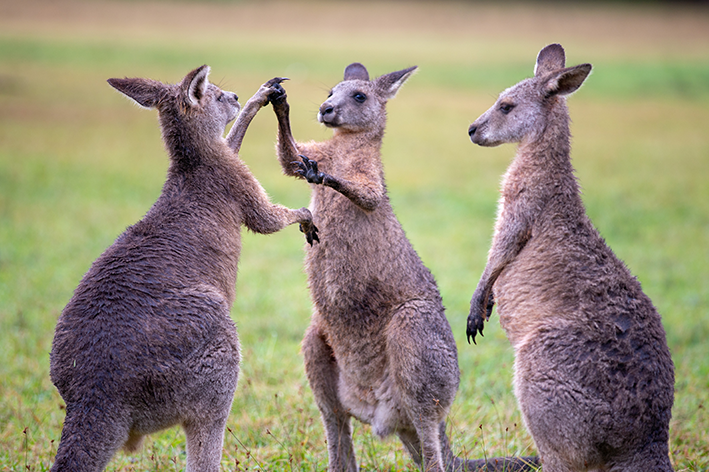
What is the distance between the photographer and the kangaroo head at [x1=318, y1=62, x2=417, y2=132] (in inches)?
214

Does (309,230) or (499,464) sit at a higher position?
(309,230)

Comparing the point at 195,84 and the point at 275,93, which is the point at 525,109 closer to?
the point at 275,93

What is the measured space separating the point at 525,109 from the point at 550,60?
598 mm

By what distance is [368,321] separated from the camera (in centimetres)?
503

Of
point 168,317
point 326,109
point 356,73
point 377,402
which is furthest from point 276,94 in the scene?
point 377,402

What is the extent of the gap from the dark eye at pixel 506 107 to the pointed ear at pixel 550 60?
404mm

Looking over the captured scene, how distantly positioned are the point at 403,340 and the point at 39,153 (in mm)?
15663

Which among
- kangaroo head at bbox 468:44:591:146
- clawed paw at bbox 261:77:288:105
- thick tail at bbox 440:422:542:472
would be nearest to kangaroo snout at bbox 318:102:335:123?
clawed paw at bbox 261:77:288:105

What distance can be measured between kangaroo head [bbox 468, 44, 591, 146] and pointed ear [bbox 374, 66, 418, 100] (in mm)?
802

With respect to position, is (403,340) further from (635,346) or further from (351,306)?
(635,346)

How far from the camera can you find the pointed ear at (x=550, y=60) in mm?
5383

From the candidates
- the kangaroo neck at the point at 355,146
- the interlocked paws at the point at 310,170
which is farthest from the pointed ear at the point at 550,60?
the interlocked paws at the point at 310,170

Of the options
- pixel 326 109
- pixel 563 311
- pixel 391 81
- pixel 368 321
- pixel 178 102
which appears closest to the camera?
pixel 563 311

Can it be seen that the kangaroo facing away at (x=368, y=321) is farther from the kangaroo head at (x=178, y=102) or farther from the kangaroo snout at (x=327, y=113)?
the kangaroo head at (x=178, y=102)
